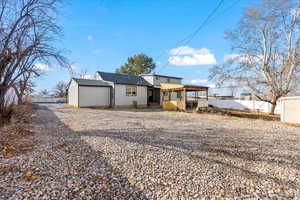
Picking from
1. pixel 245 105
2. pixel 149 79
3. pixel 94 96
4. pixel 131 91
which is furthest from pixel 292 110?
pixel 94 96

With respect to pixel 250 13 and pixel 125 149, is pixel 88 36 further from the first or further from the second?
pixel 250 13

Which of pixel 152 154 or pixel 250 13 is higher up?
pixel 250 13

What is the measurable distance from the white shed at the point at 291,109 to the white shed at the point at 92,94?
1393cm

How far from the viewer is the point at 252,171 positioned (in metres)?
2.73

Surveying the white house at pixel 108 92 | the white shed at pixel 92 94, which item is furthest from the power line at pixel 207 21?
the white shed at pixel 92 94

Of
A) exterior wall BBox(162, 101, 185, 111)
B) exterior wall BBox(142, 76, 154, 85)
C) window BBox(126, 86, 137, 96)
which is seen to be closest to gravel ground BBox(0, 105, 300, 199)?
exterior wall BBox(162, 101, 185, 111)

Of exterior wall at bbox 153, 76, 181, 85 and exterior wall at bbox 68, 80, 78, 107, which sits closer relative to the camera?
exterior wall at bbox 68, 80, 78, 107

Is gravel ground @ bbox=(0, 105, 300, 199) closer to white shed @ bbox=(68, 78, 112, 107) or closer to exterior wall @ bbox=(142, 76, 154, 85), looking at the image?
white shed @ bbox=(68, 78, 112, 107)

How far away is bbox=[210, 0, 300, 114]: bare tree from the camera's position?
39.4 ft

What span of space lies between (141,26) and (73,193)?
12827mm

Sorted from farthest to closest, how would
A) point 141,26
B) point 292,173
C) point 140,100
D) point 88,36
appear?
1. point 140,100
2. point 141,26
3. point 88,36
4. point 292,173

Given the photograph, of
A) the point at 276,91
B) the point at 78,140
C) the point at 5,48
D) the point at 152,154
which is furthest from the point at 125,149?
the point at 276,91

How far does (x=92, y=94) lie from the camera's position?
15.1 m

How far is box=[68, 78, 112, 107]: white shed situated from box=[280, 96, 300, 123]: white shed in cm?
1393
